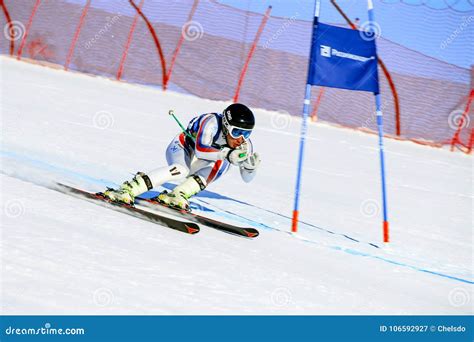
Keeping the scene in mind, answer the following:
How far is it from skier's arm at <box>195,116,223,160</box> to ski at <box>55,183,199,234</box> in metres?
0.59

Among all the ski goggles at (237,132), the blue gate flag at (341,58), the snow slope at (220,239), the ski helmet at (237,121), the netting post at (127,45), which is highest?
the netting post at (127,45)

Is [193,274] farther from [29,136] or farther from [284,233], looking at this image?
[29,136]

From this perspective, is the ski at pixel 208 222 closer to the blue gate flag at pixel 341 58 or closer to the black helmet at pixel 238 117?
the black helmet at pixel 238 117

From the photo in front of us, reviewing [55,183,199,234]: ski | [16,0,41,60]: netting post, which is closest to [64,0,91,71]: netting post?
[16,0,41,60]: netting post

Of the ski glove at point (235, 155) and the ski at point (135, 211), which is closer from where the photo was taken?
the ski at point (135, 211)

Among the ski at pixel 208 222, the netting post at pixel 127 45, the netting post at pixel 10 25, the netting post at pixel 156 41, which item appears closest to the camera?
the ski at pixel 208 222

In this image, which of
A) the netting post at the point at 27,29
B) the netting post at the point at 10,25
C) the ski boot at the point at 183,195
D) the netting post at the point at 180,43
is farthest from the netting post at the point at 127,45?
the ski boot at the point at 183,195

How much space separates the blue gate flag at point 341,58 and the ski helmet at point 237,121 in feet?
2.45

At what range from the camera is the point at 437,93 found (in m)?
17.6

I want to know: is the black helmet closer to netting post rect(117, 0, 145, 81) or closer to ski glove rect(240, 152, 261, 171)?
ski glove rect(240, 152, 261, 171)

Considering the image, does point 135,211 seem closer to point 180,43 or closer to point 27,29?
point 180,43

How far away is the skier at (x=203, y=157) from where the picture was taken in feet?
18.6

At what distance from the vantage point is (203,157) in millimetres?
5797

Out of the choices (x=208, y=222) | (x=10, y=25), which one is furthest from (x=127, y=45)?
(x=208, y=222)
